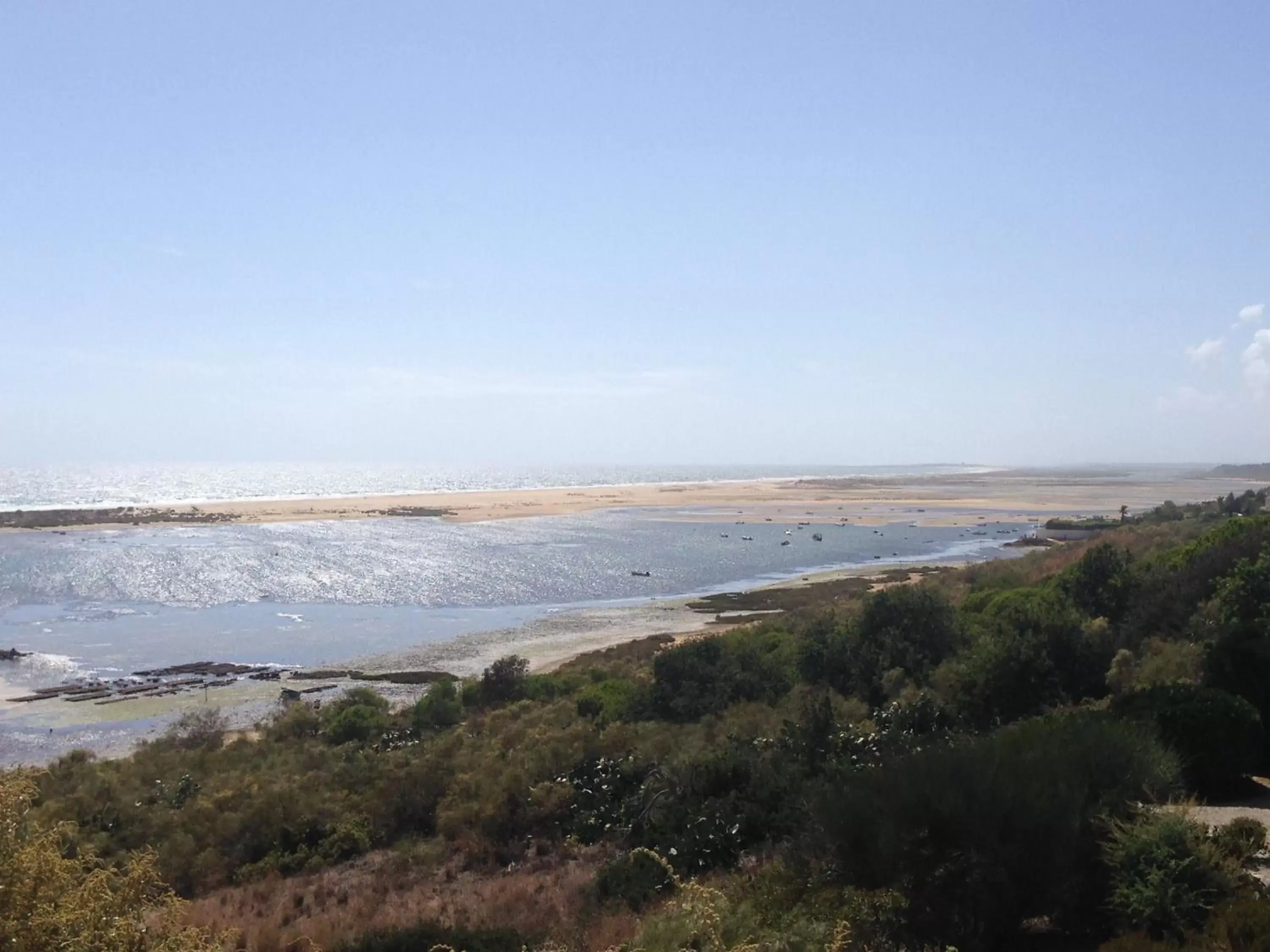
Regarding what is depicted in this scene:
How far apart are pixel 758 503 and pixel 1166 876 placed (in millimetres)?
121451

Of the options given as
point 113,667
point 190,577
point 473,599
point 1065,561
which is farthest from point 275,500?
point 1065,561

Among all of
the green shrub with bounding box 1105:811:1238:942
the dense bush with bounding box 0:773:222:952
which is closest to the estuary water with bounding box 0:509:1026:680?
the dense bush with bounding box 0:773:222:952

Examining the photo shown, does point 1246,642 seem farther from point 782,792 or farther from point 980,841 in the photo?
point 980,841

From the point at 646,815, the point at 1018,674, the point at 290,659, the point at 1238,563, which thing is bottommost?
the point at 290,659

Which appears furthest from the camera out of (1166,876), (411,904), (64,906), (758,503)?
(758,503)

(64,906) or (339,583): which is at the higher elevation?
(64,906)

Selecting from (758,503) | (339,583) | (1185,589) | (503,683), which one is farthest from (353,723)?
(758,503)

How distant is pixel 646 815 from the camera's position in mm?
13305

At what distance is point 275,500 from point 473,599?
9635 cm

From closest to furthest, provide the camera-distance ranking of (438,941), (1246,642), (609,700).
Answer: (438,941)
(1246,642)
(609,700)

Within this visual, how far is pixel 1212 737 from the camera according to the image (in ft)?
Result: 35.1

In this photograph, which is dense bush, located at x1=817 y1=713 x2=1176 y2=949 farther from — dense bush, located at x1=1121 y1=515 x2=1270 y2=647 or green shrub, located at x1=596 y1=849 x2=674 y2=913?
dense bush, located at x1=1121 y1=515 x2=1270 y2=647

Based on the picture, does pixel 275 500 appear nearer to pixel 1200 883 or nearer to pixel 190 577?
pixel 190 577

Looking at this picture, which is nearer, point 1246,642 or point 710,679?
point 1246,642
